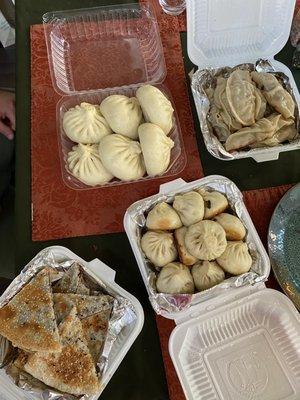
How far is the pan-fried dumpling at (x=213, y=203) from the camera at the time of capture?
94 centimetres

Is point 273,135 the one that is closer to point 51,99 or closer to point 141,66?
point 141,66

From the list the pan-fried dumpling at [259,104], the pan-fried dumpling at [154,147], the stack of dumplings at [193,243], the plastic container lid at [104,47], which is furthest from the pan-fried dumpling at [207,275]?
the plastic container lid at [104,47]

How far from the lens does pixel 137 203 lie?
950 millimetres

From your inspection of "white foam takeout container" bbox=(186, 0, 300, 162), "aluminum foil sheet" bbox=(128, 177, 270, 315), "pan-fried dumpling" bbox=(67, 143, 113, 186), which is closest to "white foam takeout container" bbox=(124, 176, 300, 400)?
"aluminum foil sheet" bbox=(128, 177, 270, 315)

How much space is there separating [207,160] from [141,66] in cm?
30

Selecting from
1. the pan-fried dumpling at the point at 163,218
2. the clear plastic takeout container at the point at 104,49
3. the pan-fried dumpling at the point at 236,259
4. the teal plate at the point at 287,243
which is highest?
the clear plastic takeout container at the point at 104,49

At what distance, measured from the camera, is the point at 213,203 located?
3.08 ft

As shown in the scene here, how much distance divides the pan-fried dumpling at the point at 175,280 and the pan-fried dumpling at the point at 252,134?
0.28 meters

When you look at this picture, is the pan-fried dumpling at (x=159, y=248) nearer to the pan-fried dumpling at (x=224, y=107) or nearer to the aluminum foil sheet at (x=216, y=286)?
the aluminum foil sheet at (x=216, y=286)

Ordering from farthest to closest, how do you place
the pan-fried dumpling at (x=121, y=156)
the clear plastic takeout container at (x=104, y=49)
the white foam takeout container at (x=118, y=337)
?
the clear plastic takeout container at (x=104, y=49)
the pan-fried dumpling at (x=121, y=156)
the white foam takeout container at (x=118, y=337)

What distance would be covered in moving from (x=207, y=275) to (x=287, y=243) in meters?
0.22

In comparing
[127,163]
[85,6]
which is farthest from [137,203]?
[85,6]

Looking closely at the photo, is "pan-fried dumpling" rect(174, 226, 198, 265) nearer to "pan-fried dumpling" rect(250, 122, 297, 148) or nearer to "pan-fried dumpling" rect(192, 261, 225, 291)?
"pan-fried dumpling" rect(192, 261, 225, 291)

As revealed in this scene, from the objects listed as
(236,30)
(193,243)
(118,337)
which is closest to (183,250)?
(193,243)
